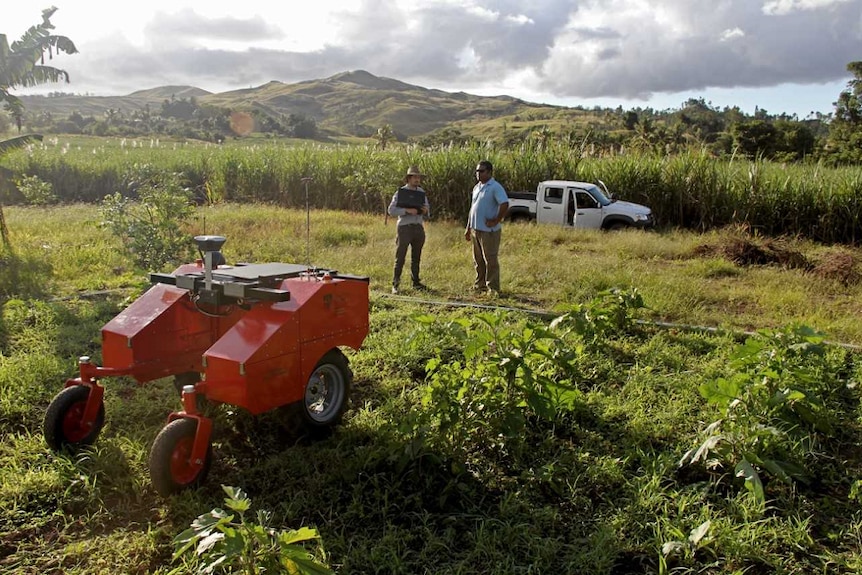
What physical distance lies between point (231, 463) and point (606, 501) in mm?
2178

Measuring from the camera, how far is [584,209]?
48.2ft

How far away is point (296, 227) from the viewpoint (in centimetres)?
1341

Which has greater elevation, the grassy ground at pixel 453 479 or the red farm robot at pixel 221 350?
the red farm robot at pixel 221 350

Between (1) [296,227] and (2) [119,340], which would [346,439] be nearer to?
(2) [119,340]

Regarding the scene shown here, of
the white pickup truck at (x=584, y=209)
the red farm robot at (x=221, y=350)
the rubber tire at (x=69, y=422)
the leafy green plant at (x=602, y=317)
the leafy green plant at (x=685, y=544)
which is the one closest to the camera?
the leafy green plant at (x=685, y=544)

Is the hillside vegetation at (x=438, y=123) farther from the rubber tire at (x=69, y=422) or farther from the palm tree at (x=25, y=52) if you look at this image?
the rubber tire at (x=69, y=422)

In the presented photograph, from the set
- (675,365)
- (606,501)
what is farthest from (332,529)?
(675,365)

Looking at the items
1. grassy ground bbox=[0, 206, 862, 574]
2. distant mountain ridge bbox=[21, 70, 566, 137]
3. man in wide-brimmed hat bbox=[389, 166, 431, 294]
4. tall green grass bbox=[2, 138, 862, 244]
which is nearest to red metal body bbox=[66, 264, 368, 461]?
grassy ground bbox=[0, 206, 862, 574]

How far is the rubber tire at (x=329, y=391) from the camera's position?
3918mm

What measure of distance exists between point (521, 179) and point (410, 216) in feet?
31.9

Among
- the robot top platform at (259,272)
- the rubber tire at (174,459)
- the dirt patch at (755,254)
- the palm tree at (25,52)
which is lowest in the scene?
the rubber tire at (174,459)

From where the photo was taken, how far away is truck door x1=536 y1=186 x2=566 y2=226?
14.9 metres

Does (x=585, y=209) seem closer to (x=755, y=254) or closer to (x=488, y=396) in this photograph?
(x=755, y=254)

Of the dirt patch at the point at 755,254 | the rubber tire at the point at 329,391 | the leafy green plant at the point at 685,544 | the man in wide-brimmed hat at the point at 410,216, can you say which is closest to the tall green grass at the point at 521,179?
the dirt patch at the point at 755,254
